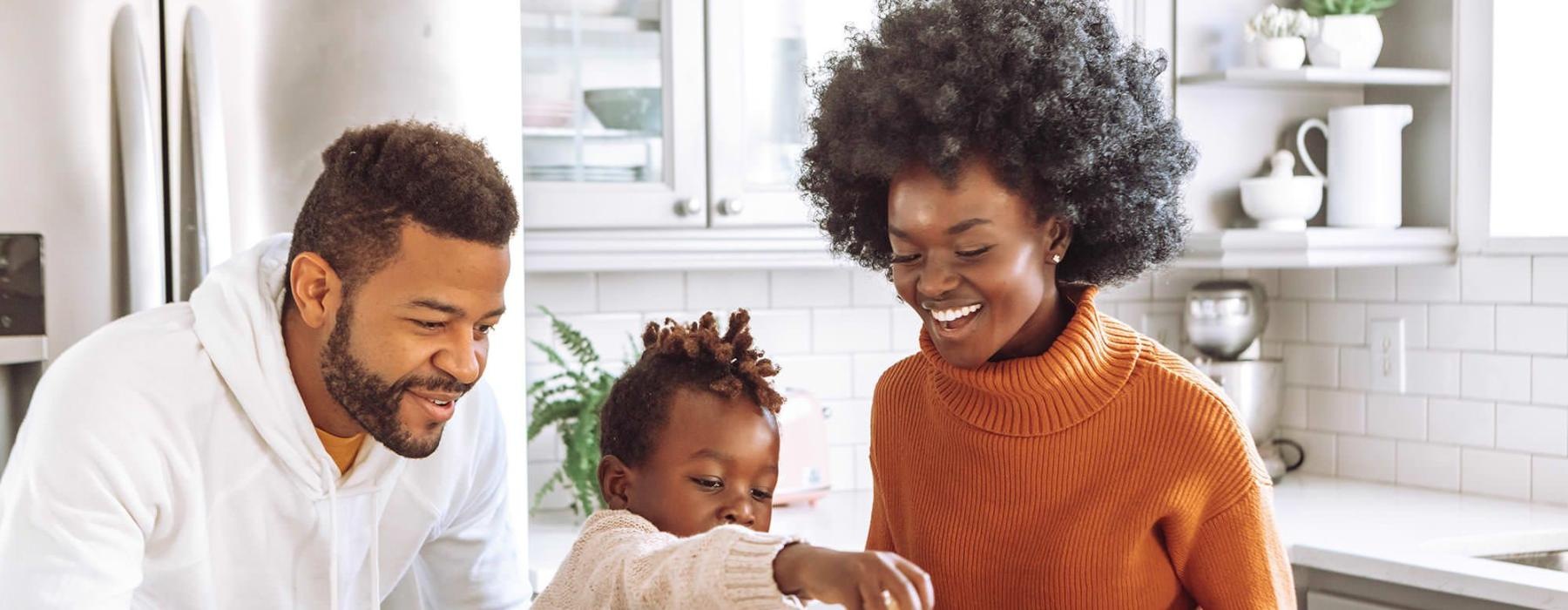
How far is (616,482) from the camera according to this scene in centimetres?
163

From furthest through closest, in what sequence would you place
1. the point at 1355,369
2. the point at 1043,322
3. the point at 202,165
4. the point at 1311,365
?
1. the point at 1311,365
2. the point at 1355,369
3. the point at 202,165
4. the point at 1043,322

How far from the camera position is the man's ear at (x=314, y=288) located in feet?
5.06

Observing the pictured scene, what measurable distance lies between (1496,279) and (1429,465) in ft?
→ 1.40

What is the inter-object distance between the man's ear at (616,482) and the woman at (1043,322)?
31 cm

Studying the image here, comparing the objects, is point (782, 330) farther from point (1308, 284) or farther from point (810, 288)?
point (1308, 284)

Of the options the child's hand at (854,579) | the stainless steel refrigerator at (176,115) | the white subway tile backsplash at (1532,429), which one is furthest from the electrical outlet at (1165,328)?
the child's hand at (854,579)

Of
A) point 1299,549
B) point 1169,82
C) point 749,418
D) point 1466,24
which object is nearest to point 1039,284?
point 749,418

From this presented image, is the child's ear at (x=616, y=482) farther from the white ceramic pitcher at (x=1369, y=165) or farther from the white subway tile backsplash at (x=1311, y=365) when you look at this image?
the white subway tile backsplash at (x=1311, y=365)

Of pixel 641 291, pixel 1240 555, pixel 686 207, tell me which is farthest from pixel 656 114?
pixel 1240 555

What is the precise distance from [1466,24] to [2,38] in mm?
2706

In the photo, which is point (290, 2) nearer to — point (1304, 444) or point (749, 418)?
point (749, 418)

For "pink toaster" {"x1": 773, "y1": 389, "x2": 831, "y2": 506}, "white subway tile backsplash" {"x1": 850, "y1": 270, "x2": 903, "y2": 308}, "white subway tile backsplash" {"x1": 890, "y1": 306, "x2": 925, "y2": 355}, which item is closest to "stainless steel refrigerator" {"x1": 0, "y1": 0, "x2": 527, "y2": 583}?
"pink toaster" {"x1": 773, "y1": 389, "x2": 831, "y2": 506}

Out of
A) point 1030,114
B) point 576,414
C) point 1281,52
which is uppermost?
point 1281,52

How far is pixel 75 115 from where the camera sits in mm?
1861
